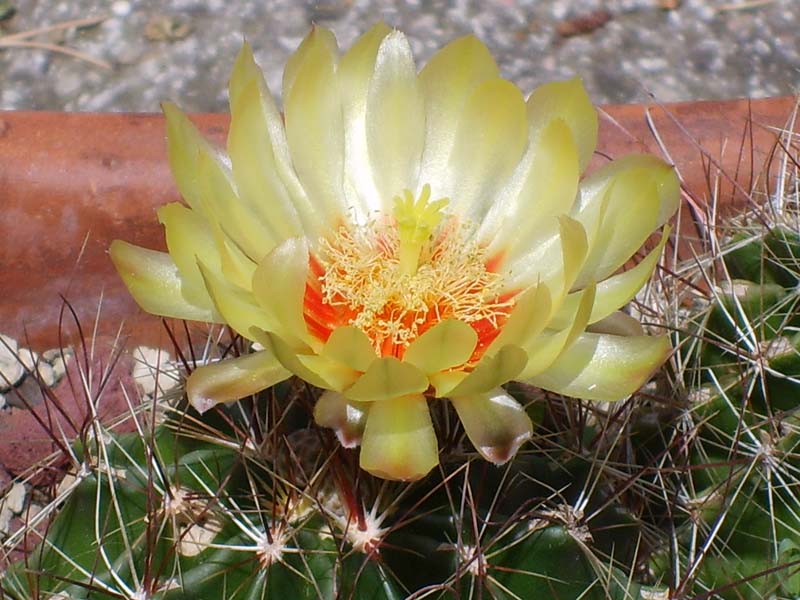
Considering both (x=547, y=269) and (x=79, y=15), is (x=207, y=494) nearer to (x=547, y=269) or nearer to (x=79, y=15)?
(x=547, y=269)

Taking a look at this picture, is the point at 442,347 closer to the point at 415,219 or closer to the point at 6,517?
the point at 415,219

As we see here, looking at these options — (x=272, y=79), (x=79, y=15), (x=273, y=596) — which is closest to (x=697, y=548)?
(x=273, y=596)

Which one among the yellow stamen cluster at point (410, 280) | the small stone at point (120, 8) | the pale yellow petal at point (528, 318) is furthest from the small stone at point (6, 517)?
the small stone at point (120, 8)

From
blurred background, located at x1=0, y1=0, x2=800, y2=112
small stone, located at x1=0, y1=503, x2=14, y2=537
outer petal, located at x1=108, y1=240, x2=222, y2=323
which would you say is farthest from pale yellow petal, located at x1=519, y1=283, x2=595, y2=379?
blurred background, located at x1=0, y1=0, x2=800, y2=112

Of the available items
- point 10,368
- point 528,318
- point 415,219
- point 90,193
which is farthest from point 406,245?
point 10,368

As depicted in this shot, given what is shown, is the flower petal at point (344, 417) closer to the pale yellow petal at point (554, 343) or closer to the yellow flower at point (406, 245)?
the yellow flower at point (406, 245)
